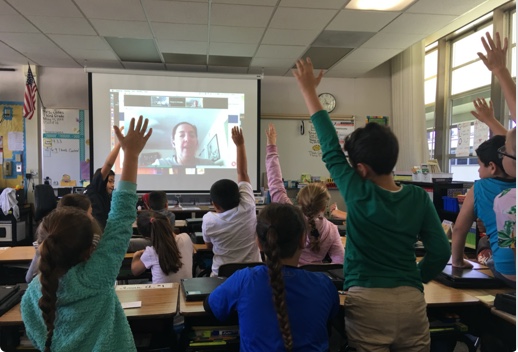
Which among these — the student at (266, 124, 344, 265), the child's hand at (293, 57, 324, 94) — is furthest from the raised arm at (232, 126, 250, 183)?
the child's hand at (293, 57, 324, 94)

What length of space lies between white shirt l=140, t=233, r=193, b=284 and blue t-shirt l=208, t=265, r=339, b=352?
3.19 feet

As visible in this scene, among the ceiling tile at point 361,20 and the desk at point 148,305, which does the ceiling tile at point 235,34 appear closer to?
the ceiling tile at point 361,20

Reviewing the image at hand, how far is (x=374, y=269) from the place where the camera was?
48.1 inches

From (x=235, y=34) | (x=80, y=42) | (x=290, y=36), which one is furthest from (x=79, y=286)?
(x=80, y=42)

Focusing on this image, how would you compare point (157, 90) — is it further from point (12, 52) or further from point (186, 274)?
point (186, 274)

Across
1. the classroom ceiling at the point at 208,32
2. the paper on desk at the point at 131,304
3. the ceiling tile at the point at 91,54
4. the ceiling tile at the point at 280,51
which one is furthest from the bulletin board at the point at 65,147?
the paper on desk at the point at 131,304

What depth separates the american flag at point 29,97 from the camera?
210 inches

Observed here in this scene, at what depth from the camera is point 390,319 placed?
1.19m

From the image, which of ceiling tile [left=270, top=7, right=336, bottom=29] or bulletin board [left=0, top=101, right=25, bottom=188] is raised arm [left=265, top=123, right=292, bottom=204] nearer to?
ceiling tile [left=270, top=7, right=336, bottom=29]

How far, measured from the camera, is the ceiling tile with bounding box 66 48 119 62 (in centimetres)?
497

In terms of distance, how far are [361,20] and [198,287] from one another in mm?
3559

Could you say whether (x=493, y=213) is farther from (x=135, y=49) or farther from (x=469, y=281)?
(x=135, y=49)

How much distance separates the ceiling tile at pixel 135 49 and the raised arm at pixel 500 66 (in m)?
4.02

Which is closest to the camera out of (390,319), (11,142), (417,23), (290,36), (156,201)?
(390,319)
